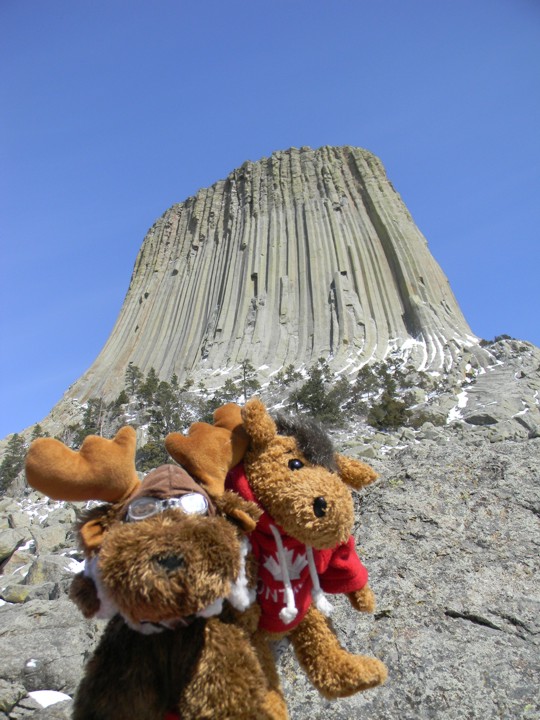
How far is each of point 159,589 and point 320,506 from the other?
0.67 m

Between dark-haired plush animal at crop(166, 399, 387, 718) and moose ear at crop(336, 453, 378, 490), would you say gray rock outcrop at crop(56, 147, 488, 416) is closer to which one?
moose ear at crop(336, 453, 378, 490)

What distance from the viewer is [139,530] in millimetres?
1482

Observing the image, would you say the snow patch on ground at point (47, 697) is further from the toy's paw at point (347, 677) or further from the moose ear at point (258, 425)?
the moose ear at point (258, 425)

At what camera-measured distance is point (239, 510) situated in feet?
5.81

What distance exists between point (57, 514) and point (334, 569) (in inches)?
420

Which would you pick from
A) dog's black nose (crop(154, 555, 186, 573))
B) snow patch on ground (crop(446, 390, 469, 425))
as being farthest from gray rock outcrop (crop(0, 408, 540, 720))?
snow patch on ground (crop(446, 390, 469, 425))

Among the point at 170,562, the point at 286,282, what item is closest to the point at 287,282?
the point at 286,282

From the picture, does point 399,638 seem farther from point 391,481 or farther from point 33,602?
point 33,602

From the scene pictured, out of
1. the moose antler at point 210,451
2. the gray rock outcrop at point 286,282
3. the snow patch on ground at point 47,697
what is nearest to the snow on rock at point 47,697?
the snow patch on ground at point 47,697

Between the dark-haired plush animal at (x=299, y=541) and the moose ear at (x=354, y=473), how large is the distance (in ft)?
0.20

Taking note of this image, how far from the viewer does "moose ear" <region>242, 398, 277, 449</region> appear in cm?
201

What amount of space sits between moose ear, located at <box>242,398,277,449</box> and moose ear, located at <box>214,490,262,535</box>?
27 cm

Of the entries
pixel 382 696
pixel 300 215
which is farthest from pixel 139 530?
pixel 300 215

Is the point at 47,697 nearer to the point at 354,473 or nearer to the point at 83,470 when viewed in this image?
Answer: the point at 83,470
